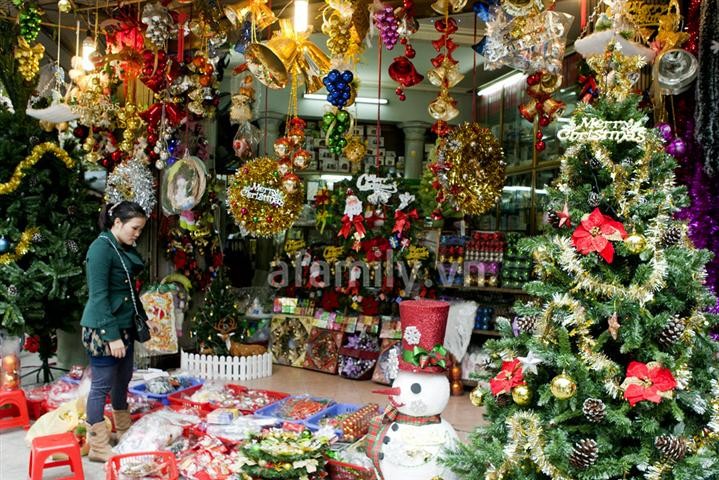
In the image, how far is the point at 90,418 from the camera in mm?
3676

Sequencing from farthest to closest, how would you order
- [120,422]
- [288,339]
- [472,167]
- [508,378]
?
[288,339] → [472,167] → [120,422] → [508,378]

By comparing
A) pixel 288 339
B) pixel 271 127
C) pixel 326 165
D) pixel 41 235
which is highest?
pixel 271 127

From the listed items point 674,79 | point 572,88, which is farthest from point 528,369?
point 572,88

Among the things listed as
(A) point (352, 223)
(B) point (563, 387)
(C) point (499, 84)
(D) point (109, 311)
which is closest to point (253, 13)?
(A) point (352, 223)

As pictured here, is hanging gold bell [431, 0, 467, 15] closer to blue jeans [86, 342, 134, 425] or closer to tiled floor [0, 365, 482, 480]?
tiled floor [0, 365, 482, 480]

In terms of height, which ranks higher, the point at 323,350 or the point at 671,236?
the point at 671,236

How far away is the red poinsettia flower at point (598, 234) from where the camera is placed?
215 centimetres

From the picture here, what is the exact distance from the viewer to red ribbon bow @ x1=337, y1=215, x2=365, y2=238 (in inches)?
213

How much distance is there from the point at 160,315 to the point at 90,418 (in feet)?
6.09

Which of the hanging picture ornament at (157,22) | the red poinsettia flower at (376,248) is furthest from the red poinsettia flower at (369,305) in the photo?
the hanging picture ornament at (157,22)

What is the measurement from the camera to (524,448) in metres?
2.16

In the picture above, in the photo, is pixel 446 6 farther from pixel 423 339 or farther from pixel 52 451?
pixel 52 451

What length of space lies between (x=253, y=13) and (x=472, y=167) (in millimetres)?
1851

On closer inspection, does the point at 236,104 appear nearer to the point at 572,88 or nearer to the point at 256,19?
the point at 256,19
